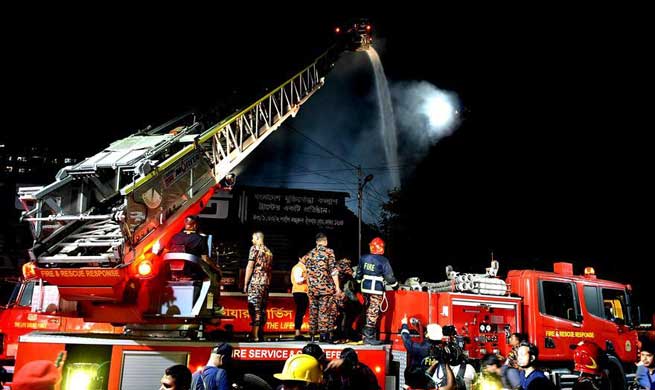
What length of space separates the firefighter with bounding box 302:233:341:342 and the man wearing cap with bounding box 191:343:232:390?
9.69ft

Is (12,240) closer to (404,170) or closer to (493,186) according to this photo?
(404,170)

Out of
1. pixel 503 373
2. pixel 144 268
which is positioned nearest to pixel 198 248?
pixel 144 268

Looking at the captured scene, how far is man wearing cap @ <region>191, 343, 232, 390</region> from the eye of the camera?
5348mm

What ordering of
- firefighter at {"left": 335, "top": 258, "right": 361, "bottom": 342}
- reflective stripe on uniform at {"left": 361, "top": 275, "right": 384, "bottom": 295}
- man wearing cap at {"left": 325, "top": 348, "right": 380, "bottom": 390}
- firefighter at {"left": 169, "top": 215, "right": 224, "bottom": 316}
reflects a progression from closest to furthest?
1. man wearing cap at {"left": 325, "top": 348, "right": 380, "bottom": 390}
2. firefighter at {"left": 169, "top": 215, "right": 224, "bottom": 316}
3. reflective stripe on uniform at {"left": 361, "top": 275, "right": 384, "bottom": 295}
4. firefighter at {"left": 335, "top": 258, "right": 361, "bottom": 342}

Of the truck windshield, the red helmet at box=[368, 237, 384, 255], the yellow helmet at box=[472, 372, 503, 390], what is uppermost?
the red helmet at box=[368, 237, 384, 255]

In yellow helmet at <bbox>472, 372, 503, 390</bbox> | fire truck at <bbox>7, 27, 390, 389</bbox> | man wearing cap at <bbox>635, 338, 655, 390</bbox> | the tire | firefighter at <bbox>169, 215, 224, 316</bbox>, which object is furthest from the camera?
the tire

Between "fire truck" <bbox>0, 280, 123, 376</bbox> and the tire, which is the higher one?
"fire truck" <bbox>0, 280, 123, 376</bbox>

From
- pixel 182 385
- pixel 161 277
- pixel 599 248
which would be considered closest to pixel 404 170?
pixel 599 248

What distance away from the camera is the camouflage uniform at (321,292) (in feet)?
27.9

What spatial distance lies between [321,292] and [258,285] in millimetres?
1071

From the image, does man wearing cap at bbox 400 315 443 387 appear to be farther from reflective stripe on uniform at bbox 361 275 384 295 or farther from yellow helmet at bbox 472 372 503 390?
yellow helmet at bbox 472 372 503 390

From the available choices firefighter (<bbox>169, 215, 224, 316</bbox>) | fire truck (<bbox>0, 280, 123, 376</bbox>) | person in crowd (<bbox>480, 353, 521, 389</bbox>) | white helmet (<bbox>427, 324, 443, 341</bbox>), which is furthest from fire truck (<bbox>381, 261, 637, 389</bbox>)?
fire truck (<bbox>0, 280, 123, 376</bbox>)

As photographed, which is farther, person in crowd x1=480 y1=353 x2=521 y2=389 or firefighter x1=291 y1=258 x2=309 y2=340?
firefighter x1=291 y1=258 x2=309 y2=340

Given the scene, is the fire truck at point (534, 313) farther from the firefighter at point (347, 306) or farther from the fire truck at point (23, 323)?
the fire truck at point (23, 323)
